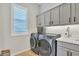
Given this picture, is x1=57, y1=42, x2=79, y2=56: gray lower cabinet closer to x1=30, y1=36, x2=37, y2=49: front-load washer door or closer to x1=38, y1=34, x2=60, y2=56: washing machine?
x1=38, y1=34, x2=60, y2=56: washing machine

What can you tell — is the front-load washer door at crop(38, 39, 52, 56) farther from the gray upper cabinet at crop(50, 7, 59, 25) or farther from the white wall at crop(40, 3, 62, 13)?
the white wall at crop(40, 3, 62, 13)

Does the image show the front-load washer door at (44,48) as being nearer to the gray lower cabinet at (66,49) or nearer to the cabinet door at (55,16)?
the gray lower cabinet at (66,49)

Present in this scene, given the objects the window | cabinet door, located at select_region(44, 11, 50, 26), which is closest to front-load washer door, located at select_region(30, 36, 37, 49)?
the window

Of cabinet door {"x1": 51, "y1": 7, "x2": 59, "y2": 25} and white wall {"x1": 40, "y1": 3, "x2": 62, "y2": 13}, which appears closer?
white wall {"x1": 40, "y1": 3, "x2": 62, "y2": 13}

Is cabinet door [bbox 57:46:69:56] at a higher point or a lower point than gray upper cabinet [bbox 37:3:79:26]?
lower

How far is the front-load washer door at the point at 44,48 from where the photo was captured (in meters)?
1.44

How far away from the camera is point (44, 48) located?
1.47 meters

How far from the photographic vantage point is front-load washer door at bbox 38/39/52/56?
4.73 ft

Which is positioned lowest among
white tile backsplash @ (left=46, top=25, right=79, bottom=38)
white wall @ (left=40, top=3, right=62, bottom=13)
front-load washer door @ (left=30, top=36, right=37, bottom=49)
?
front-load washer door @ (left=30, top=36, right=37, bottom=49)

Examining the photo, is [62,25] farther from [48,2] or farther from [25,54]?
[25,54]

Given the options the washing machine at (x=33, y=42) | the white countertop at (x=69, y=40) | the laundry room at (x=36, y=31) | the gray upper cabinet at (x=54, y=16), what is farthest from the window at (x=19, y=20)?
the white countertop at (x=69, y=40)

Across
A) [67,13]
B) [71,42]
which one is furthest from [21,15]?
[71,42]

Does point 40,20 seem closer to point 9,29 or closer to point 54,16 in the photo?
point 54,16

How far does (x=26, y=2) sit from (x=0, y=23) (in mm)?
432
